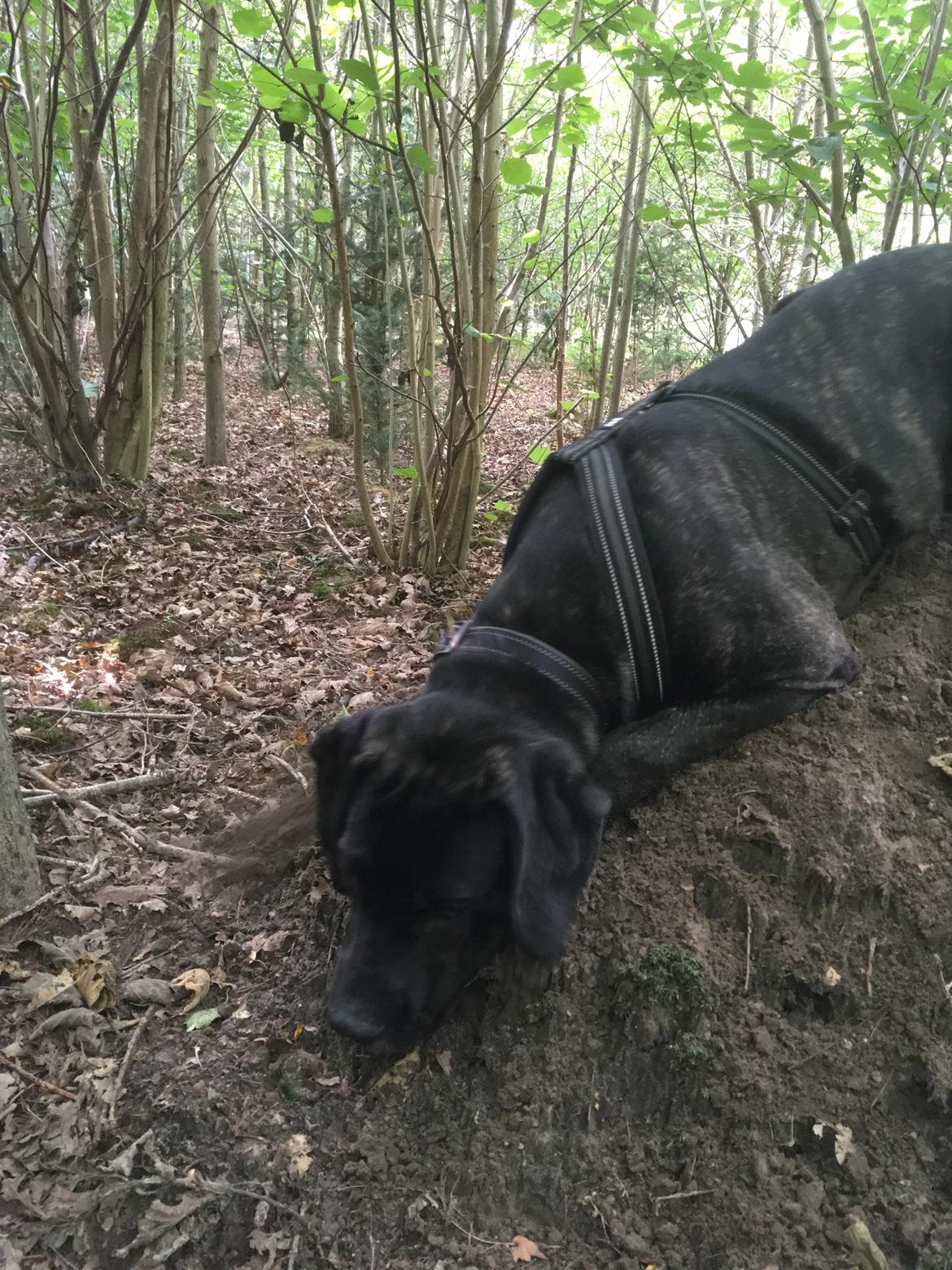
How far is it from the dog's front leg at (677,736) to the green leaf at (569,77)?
375 centimetres

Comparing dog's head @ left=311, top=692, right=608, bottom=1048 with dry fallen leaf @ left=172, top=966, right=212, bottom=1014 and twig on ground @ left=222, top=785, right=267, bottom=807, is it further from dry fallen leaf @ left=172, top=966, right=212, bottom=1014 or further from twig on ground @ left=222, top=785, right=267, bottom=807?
twig on ground @ left=222, top=785, right=267, bottom=807

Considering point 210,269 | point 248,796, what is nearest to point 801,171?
point 248,796

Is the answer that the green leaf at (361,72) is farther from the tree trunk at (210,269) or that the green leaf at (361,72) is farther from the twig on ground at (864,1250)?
the tree trunk at (210,269)

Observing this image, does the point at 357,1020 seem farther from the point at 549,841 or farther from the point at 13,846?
the point at 13,846

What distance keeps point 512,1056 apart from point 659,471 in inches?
78.2

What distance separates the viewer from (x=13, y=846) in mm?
2758

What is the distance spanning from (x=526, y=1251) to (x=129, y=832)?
2.23 m

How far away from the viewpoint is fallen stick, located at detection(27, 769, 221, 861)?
322 cm

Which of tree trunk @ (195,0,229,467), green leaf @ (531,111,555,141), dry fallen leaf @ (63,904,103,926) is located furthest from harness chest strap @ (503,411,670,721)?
tree trunk @ (195,0,229,467)

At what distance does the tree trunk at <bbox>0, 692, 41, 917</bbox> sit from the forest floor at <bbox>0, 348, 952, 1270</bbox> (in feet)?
0.31

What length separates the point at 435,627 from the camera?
19.0 feet

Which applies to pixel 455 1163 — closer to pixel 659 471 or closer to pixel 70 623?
pixel 659 471

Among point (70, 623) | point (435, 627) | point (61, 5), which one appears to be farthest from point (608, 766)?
point (61, 5)

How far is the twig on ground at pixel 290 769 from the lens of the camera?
3.50 metres
